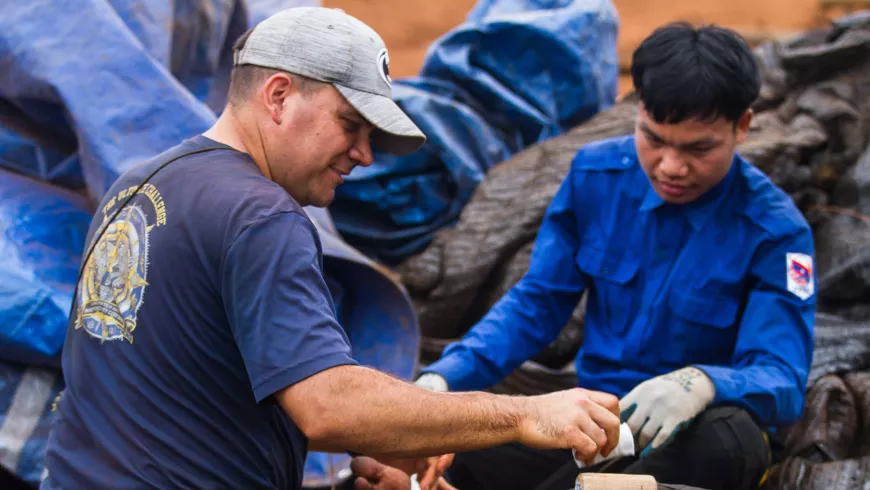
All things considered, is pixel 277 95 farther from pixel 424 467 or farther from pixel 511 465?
pixel 511 465

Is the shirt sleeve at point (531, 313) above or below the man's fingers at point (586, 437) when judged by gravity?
below

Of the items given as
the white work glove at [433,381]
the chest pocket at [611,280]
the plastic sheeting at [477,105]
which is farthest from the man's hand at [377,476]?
the plastic sheeting at [477,105]

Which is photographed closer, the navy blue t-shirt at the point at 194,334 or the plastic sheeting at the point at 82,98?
the navy blue t-shirt at the point at 194,334

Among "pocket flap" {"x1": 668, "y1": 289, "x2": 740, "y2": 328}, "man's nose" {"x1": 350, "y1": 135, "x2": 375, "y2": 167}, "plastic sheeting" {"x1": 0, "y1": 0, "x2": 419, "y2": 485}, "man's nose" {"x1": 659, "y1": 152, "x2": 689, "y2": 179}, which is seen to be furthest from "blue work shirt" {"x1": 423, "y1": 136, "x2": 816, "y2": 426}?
"man's nose" {"x1": 350, "y1": 135, "x2": 375, "y2": 167}

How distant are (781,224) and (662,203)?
262 millimetres

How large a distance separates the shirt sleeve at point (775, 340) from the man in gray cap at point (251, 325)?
1.44 feet

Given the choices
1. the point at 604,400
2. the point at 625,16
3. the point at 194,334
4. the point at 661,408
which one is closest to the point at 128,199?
the point at 194,334

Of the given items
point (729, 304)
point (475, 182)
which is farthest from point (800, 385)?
point (475, 182)

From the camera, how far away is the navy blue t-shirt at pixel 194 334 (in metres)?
1.34

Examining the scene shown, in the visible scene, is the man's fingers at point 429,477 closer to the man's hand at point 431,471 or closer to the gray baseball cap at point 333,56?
the man's hand at point 431,471

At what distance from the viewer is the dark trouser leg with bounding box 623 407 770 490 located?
1.89m

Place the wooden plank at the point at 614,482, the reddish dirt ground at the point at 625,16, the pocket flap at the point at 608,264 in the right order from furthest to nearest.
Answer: the reddish dirt ground at the point at 625,16 → the pocket flap at the point at 608,264 → the wooden plank at the point at 614,482

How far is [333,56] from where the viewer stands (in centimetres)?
154

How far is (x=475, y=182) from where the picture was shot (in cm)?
327
